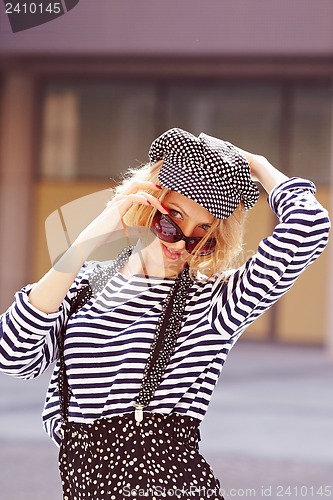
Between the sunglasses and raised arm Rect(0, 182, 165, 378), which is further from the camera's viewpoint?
the sunglasses

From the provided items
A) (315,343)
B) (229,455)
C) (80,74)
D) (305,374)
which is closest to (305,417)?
(229,455)

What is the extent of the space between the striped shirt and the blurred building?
33.0 ft

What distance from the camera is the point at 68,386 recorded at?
1909 millimetres

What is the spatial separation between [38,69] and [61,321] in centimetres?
1193

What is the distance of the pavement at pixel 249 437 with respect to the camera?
5387mm

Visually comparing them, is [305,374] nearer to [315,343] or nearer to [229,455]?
[315,343]

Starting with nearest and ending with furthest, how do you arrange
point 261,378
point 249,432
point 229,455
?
point 229,455 → point 249,432 → point 261,378

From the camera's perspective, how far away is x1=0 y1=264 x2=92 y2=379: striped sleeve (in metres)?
1.80

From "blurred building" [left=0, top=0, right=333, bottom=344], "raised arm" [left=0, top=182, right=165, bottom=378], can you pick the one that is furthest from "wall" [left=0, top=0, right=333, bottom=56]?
"raised arm" [left=0, top=182, right=165, bottom=378]

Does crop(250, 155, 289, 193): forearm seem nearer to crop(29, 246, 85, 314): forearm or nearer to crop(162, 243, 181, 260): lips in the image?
crop(162, 243, 181, 260): lips

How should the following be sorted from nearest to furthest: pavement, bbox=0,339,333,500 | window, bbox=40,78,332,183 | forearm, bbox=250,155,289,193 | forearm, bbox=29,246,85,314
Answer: forearm, bbox=29,246,85,314
forearm, bbox=250,155,289,193
pavement, bbox=0,339,333,500
window, bbox=40,78,332,183

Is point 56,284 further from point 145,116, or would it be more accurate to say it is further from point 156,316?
point 145,116

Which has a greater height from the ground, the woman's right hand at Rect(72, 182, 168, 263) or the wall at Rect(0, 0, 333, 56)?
the woman's right hand at Rect(72, 182, 168, 263)

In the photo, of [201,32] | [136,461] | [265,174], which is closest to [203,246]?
[265,174]
